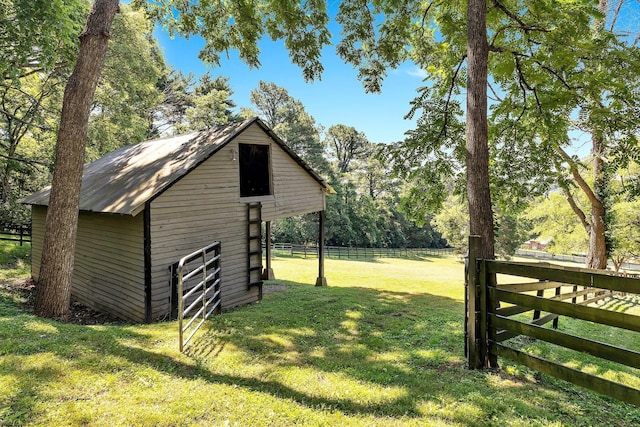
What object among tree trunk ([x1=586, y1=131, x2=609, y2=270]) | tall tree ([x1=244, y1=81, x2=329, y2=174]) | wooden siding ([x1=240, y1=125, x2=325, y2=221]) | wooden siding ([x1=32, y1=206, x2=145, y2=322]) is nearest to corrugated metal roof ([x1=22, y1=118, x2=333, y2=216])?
wooden siding ([x1=240, y1=125, x2=325, y2=221])

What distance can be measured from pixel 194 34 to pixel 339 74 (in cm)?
630

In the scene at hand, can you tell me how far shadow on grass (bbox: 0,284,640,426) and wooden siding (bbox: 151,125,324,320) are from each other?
2.06 meters

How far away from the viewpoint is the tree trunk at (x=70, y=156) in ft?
20.6

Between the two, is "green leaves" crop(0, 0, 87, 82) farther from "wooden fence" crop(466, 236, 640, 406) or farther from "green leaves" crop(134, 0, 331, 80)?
"wooden fence" crop(466, 236, 640, 406)

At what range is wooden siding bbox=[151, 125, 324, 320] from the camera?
291 inches

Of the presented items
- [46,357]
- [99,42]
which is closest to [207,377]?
[46,357]

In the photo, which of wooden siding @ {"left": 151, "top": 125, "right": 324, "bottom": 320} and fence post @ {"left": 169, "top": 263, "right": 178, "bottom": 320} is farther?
fence post @ {"left": 169, "top": 263, "right": 178, "bottom": 320}

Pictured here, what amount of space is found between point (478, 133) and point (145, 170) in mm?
7682

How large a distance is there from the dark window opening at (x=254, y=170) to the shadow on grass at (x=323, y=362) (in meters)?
4.25

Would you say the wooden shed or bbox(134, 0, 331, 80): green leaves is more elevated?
bbox(134, 0, 331, 80): green leaves

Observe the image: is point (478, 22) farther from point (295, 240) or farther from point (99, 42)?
point (295, 240)

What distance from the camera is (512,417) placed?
113 inches

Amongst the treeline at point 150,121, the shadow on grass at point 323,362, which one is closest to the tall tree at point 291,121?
the treeline at point 150,121

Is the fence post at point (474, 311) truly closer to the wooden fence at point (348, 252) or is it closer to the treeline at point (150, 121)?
the treeline at point (150, 121)
